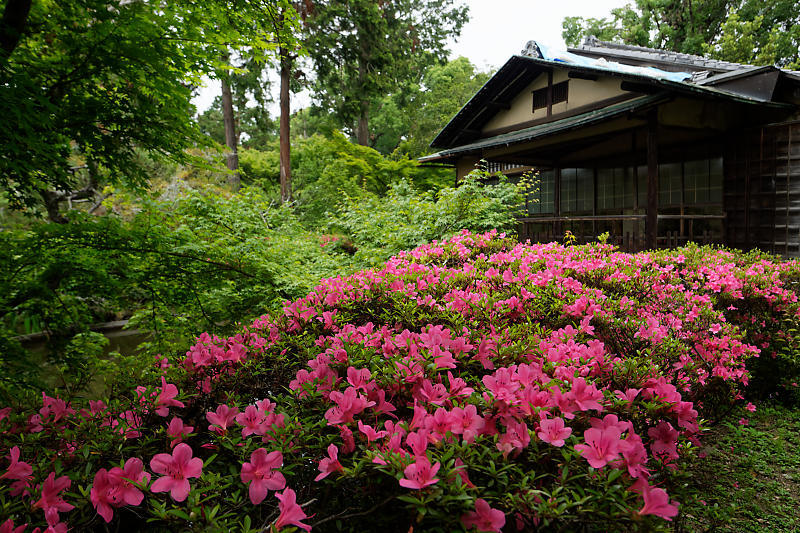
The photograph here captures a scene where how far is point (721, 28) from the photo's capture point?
17578 millimetres

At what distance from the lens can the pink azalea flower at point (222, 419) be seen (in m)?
1.07

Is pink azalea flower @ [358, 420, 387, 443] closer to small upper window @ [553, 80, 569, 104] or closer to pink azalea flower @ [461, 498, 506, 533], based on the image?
pink azalea flower @ [461, 498, 506, 533]

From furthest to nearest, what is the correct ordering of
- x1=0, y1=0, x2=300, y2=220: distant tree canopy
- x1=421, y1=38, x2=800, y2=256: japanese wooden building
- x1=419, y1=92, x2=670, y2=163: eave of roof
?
x1=421, y1=38, x2=800, y2=256: japanese wooden building < x1=419, y1=92, x2=670, y2=163: eave of roof < x1=0, y1=0, x2=300, y2=220: distant tree canopy

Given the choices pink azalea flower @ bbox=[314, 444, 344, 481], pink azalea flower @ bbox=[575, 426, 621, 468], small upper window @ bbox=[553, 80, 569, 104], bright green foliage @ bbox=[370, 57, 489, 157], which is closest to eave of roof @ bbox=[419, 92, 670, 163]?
small upper window @ bbox=[553, 80, 569, 104]

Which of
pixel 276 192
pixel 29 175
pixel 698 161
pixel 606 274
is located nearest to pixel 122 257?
pixel 29 175

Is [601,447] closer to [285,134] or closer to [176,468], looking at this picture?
[176,468]

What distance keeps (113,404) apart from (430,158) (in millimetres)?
10893

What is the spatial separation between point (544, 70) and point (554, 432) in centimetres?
1043

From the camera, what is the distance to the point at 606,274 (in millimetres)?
2938

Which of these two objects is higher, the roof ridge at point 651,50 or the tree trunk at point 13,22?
the roof ridge at point 651,50

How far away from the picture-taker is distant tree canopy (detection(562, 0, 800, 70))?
15984 mm

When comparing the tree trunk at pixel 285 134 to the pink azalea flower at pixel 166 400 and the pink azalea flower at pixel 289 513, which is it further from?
the pink azalea flower at pixel 289 513

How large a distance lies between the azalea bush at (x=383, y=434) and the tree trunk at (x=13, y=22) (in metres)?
1.56

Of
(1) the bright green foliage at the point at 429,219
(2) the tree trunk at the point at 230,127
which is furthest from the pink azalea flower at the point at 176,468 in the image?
(2) the tree trunk at the point at 230,127
